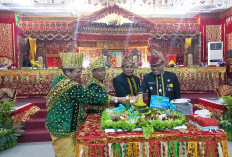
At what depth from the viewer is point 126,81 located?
311 centimetres

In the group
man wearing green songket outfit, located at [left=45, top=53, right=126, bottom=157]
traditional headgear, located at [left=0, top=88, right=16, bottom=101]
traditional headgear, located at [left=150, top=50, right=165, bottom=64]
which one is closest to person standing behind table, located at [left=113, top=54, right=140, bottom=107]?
traditional headgear, located at [left=150, top=50, right=165, bottom=64]

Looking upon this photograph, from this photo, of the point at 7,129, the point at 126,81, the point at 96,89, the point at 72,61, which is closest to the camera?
the point at 72,61

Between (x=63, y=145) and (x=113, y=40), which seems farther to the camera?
(x=113, y=40)

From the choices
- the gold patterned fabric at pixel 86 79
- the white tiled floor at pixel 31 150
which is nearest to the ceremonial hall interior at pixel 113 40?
the gold patterned fabric at pixel 86 79

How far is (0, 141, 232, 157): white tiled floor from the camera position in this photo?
11.8 ft

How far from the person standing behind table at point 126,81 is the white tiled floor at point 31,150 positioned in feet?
6.00

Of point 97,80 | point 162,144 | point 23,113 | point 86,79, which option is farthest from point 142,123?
point 86,79

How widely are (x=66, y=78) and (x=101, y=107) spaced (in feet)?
2.62

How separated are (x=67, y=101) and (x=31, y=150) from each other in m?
2.35

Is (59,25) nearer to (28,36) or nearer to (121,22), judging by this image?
(28,36)

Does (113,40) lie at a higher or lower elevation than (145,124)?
higher

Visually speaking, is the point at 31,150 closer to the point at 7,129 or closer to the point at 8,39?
the point at 7,129

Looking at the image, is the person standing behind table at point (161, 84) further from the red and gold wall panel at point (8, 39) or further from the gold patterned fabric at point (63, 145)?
the red and gold wall panel at point (8, 39)

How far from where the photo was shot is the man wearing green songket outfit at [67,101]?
2.05 metres
